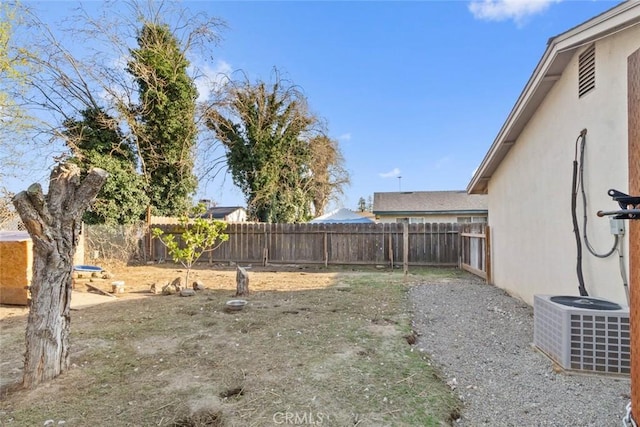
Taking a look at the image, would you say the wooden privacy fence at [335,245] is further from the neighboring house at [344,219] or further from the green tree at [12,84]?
the green tree at [12,84]

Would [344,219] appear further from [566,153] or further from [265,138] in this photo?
[566,153]

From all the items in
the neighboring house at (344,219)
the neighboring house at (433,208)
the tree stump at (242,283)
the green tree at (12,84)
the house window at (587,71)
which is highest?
the green tree at (12,84)

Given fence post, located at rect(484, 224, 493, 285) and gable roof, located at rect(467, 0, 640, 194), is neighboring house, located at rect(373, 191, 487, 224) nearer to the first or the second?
fence post, located at rect(484, 224, 493, 285)

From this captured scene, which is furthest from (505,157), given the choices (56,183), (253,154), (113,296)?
(253,154)

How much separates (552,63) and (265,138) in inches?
479

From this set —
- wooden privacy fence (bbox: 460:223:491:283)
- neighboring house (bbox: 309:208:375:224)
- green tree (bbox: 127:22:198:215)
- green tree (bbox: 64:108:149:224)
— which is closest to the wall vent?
wooden privacy fence (bbox: 460:223:491:283)

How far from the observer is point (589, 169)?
11.6ft

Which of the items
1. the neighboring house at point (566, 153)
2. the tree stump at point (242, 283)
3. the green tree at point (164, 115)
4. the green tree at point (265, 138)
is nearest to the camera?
the neighboring house at point (566, 153)

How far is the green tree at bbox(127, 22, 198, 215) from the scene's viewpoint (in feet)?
39.5

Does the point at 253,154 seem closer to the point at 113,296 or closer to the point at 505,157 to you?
the point at 113,296

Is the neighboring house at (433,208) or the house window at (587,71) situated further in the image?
the neighboring house at (433,208)

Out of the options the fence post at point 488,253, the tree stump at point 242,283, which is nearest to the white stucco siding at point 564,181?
the fence post at point 488,253

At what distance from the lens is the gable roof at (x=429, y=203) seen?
52.9 feet

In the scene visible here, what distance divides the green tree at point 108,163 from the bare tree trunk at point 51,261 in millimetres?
9377
